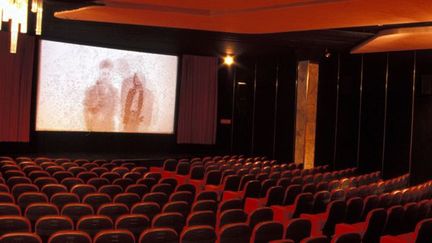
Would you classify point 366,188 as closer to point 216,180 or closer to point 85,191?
point 216,180

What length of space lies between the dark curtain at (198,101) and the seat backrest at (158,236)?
13775 millimetres

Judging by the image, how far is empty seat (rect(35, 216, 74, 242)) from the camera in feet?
20.9

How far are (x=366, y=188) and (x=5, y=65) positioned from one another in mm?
10822

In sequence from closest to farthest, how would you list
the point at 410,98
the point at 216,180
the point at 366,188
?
the point at 366,188 → the point at 216,180 → the point at 410,98

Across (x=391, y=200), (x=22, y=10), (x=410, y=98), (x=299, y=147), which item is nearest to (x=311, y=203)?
(x=391, y=200)

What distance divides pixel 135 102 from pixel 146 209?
10.9 m

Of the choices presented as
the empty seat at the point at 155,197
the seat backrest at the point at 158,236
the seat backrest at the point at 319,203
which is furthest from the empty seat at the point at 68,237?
the seat backrest at the point at 319,203

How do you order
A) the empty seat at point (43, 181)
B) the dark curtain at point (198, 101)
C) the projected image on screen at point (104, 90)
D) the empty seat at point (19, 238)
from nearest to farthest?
the empty seat at point (19, 238)
the empty seat at point (43, 181)
the projected image on screen at point (104, 90)
the dark curtain at point (198, 101)

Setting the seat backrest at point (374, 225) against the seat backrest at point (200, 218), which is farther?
the seat backrest at point (374, 225)

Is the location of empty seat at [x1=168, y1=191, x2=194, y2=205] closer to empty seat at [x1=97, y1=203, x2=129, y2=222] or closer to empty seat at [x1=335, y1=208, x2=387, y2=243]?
empty seat at [x1=97, y1=203, x2=129, y2=222]

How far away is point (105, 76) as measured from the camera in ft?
57.6

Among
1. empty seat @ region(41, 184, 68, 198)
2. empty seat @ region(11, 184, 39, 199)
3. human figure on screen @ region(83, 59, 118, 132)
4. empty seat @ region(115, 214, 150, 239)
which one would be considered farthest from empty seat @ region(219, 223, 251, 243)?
human figure on screen @ region(83, 59, 118, 132)

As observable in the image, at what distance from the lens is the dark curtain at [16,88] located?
52.4ft

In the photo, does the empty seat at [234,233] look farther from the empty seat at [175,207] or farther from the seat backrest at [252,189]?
the seat backrest at [252,189]
